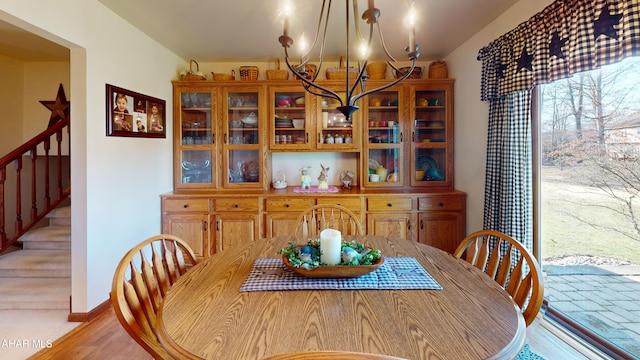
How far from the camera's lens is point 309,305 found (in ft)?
3.21

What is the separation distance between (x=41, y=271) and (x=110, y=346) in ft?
4.67

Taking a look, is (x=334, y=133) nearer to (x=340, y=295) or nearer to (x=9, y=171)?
(x=340, y=295)

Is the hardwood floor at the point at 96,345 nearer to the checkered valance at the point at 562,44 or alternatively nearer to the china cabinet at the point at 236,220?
the china cabinet at the point at 236,220

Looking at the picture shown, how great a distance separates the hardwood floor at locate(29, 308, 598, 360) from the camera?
174cm

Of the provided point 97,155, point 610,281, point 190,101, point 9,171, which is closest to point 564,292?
point 610,281

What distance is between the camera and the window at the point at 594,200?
1.57m

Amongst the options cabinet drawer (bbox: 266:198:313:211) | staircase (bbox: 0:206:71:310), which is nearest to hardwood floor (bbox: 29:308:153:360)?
staircase (bbox: 0:206:71:310)

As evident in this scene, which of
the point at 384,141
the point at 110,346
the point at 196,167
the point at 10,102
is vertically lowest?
the point at 110,346

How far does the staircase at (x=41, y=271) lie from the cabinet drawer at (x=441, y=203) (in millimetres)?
3223

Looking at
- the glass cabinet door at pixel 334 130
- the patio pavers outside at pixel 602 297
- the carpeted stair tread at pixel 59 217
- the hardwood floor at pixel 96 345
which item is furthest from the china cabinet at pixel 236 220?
the patio pavers outside at pixel 602 297

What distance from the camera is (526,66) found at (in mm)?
1952

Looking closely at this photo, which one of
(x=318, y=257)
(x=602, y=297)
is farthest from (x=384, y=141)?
(x=318, y=257)

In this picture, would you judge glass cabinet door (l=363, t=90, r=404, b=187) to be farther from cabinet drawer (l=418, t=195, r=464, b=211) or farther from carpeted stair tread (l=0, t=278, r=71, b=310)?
carpeted stair tread (l=0, t=278, r=71, b=310)

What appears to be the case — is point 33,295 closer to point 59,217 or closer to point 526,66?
point 59,217
